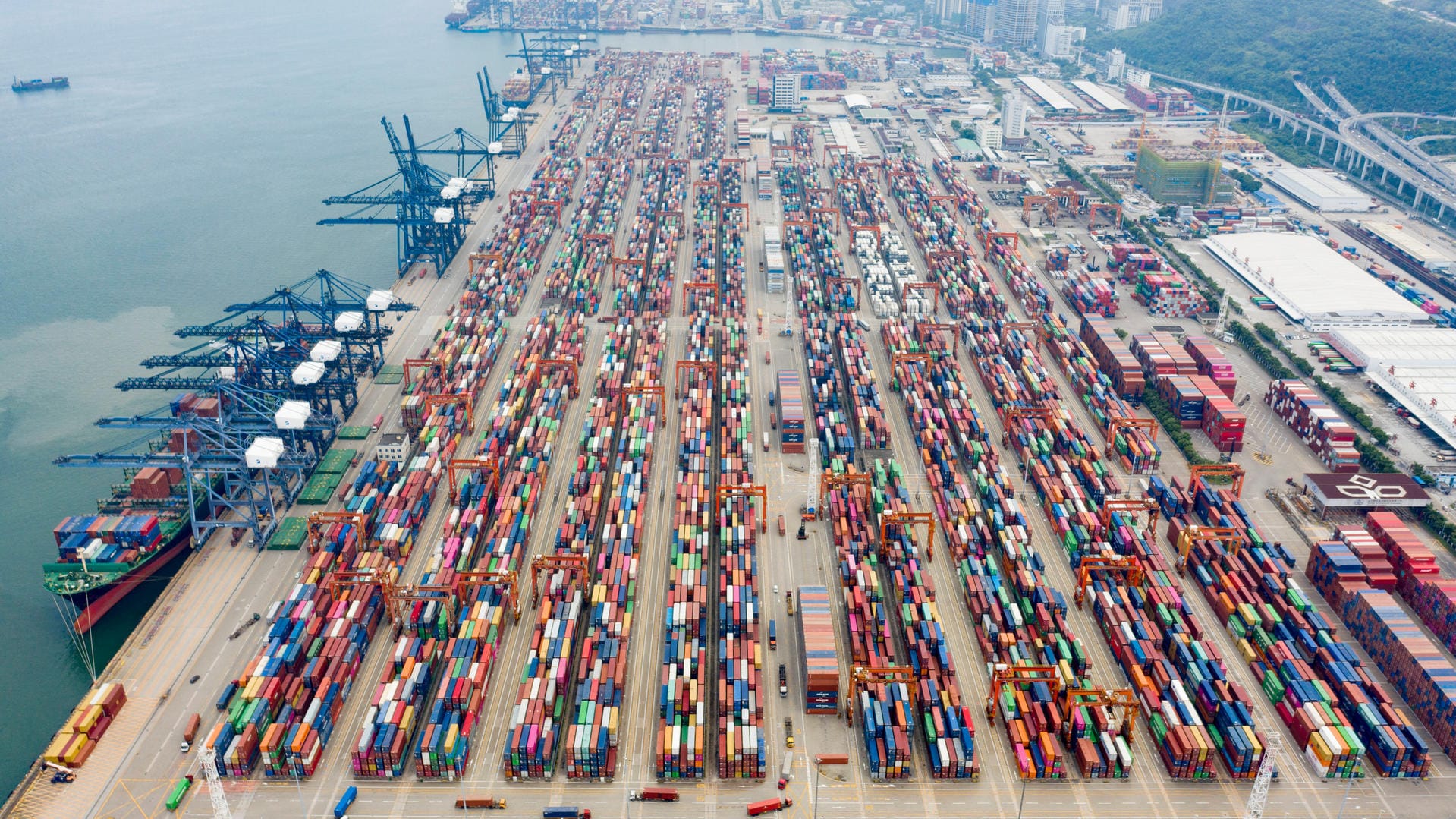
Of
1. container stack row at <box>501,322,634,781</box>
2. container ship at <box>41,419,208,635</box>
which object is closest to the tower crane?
container stack row at <box>501,322,634,781</box>

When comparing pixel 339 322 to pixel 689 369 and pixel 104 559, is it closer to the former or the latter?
pixel 104 559

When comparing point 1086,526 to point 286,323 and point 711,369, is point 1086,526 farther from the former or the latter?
point 286,323

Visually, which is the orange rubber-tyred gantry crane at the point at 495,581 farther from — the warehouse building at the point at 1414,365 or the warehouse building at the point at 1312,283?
the warehouse building at the point at 1312,283

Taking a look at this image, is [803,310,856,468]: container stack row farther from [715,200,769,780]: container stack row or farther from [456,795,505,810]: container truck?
[456,795,505,810]: container truck

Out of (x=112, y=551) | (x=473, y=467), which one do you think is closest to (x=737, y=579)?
(x=473, y=467)

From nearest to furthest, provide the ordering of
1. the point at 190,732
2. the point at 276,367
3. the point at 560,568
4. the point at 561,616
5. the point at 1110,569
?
1. the point at 190,732
2. the point at 561,616
3. the point at 1110,569
4. the point at 560,568
5. the point at 276,367
